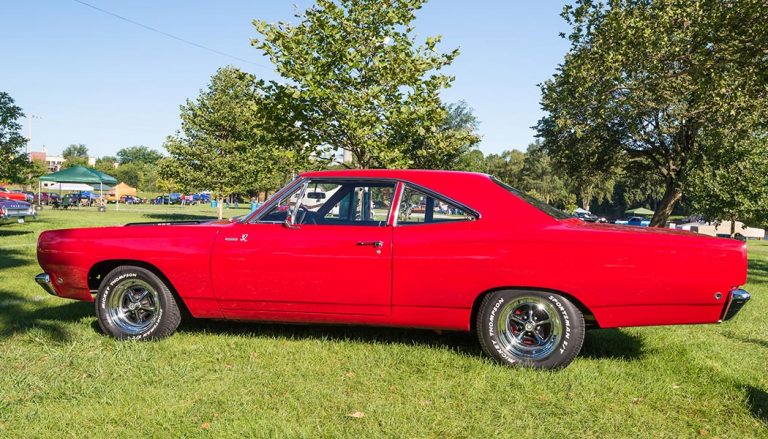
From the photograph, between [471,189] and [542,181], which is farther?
[542,181]

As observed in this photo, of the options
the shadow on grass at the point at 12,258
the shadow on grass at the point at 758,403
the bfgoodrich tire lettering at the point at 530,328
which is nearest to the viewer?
the shadow on grass at the point at 758,403

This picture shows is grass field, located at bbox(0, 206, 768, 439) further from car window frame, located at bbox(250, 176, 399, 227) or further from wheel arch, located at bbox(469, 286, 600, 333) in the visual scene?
car window frame, located at bbox(250, 176, 399, 227)

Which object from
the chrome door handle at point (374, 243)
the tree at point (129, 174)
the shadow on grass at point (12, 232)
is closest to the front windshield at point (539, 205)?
the chrome door handle at point (374, 243)

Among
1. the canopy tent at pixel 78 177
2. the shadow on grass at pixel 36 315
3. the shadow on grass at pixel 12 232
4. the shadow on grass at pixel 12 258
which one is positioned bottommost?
the shadow on grass at pixel 36 315

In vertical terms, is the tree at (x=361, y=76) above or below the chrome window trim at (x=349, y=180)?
above

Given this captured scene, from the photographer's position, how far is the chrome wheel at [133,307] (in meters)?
4.91

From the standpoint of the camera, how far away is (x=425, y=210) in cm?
452

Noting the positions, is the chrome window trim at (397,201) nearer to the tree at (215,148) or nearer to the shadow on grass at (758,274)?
the shadow on grass at (758,274)

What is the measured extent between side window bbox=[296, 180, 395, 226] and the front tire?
1368mm

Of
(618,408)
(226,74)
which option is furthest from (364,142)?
(226,74)

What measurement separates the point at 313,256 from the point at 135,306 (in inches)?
69.3

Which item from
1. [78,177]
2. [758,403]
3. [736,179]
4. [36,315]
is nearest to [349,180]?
[758,403]

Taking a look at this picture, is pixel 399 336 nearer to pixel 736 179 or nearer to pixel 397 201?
pixel 397 201

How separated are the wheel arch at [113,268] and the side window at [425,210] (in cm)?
205
